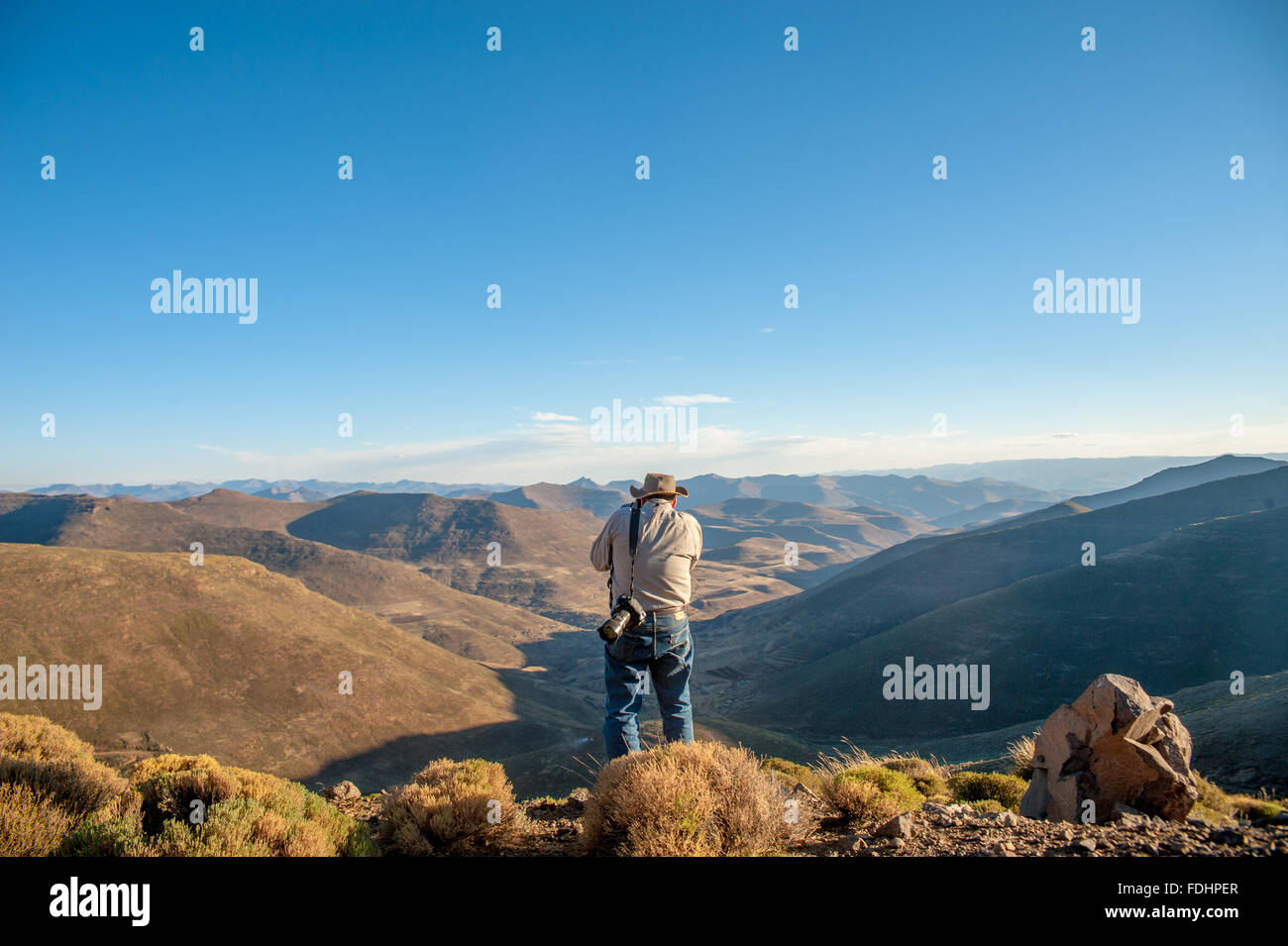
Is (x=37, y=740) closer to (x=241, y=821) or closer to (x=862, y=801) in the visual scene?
(x=241, y=821)

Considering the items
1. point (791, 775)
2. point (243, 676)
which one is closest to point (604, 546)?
point (791, 775)

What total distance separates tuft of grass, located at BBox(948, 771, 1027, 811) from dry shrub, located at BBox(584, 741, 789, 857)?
4536 millimetres

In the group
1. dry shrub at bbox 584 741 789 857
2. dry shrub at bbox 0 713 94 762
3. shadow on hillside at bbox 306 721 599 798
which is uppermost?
dry shrub at bbox 584 741 789 857

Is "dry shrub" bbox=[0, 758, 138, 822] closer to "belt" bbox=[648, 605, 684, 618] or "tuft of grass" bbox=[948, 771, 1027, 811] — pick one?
"belt" bbox=[648, 605, 684, 618]

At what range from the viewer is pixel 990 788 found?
7973 millimetres

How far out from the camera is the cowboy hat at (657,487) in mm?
5695

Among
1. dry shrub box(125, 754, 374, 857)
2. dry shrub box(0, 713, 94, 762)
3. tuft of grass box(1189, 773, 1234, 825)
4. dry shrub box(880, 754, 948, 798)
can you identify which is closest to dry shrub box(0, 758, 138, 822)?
dry shrub box(125, 754, 374, 857)

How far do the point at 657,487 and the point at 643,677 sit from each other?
1.78 m

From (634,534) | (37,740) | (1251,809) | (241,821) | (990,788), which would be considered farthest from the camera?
(37,740)

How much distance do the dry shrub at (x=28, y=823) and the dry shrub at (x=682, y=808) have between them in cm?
418

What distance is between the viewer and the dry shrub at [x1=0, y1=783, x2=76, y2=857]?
4.39m

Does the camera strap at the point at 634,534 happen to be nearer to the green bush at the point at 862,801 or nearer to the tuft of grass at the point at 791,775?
the green bush at the point at 862,801

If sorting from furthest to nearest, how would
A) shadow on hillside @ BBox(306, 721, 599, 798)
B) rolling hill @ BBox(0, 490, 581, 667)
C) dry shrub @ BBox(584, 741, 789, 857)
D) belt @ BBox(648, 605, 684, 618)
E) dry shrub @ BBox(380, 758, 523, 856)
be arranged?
rolling hill @ BBox(0, 490, 581, 667)
shadow on hillside @ BBox(306, 721, 599, 798)
belt @ BBox(648, 605, 684, 618)
dry shrub @ BBox(380, 758, 523, 856)
dry shrub @ BBox(584, 741, 789, 857)
